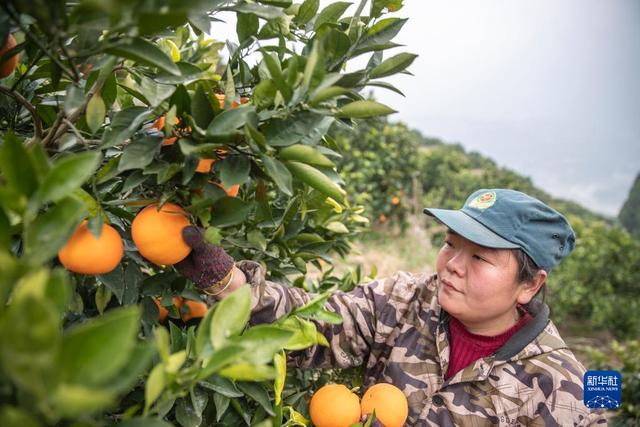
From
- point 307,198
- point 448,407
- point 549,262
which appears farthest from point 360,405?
point 549,262

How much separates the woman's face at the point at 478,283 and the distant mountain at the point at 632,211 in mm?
12120

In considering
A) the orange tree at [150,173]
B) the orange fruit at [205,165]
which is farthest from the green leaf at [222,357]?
the orange fruit at [205,165]

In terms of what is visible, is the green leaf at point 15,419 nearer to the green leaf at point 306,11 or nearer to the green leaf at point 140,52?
the green leaf at point 140,52

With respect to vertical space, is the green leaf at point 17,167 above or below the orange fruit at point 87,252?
above

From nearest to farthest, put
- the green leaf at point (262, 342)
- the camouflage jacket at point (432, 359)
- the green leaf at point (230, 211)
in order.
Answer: the green leaf at point (262, 342) < the green leaf at point (230, 211) < the camouflage jacket at point (432, 359)

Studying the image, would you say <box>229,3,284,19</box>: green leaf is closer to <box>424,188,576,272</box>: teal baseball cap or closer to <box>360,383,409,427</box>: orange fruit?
<box>424,188,576,272</box>: teal baseball cap

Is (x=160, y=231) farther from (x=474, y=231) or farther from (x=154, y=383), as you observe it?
(x=474, y=231)

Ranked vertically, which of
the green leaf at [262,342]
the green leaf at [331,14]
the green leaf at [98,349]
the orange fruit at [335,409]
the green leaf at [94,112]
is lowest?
the orange fruit at [335,409]

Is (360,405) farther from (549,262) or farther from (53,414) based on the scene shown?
(53,414)

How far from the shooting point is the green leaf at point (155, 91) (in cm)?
72

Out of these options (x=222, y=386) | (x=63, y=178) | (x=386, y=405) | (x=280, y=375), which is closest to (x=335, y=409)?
(x=386, y=405)

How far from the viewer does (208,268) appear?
96cm

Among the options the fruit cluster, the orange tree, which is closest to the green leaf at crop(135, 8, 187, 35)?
the orange tree

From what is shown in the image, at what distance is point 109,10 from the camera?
457mm
